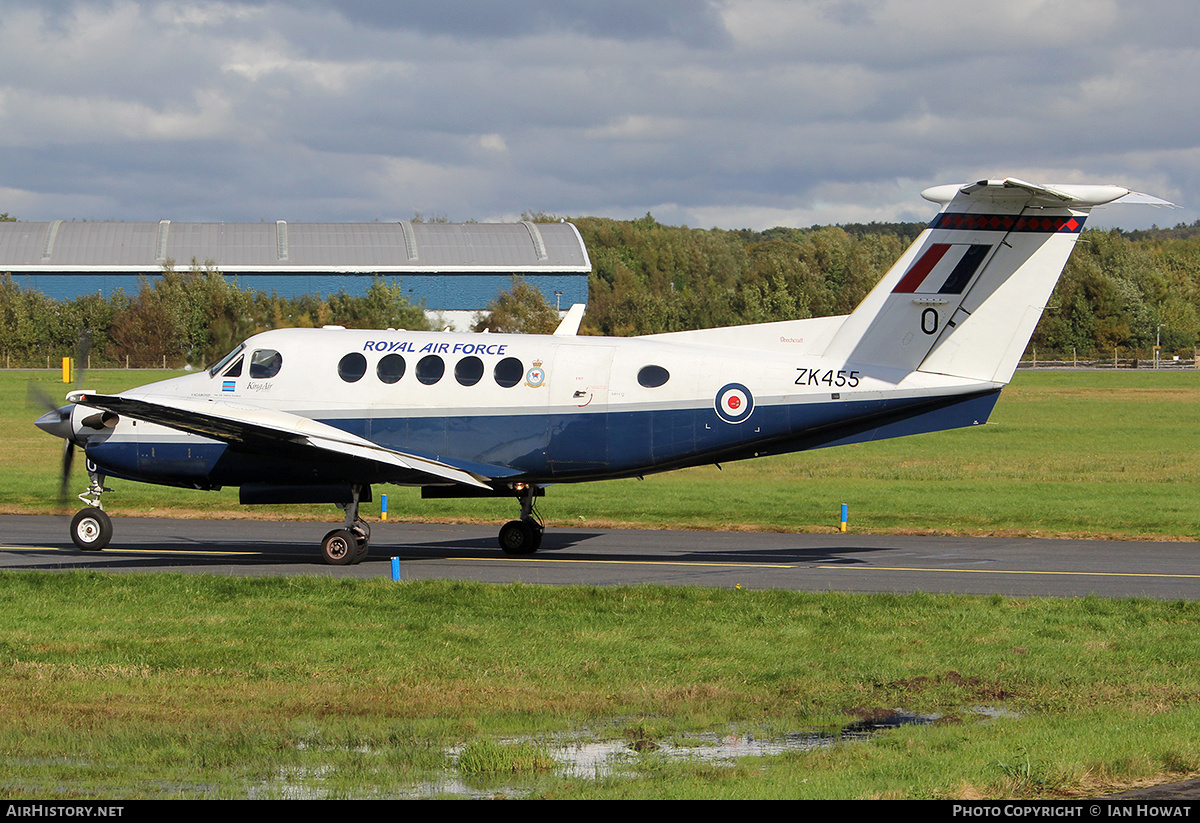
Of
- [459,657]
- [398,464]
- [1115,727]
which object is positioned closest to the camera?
[1115,727]

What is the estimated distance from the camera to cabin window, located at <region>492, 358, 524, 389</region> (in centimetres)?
1938

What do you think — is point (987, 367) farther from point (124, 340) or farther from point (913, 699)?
point (124, 340)

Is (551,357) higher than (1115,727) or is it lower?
higher

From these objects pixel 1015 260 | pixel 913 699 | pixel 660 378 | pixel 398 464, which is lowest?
Result: pixel 913 699

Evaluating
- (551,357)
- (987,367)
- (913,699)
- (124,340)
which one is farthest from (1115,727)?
(124,340)

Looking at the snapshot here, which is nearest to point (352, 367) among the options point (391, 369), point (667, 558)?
point (391, 369)

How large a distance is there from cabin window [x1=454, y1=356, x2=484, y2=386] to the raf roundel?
3.80 m

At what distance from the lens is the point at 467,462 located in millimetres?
19641

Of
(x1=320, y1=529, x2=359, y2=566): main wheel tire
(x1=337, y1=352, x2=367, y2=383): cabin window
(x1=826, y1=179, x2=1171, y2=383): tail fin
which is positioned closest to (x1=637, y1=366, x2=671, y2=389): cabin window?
(x1=826, y1=179, x2=1171, y2=383): tail fin

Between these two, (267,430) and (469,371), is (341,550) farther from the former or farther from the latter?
(469,371)

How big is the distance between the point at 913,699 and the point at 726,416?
8.14 metres

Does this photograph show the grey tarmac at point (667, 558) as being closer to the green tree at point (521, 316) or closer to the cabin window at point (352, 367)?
the cabin window at point (352, 367)

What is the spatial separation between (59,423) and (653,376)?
9.91 m

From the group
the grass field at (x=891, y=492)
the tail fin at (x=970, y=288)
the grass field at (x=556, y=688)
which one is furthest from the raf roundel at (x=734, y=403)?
the grass field at (x=891, y=492)
